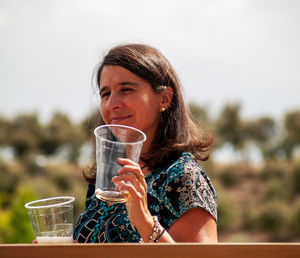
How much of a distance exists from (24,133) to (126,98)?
3664 centimetres

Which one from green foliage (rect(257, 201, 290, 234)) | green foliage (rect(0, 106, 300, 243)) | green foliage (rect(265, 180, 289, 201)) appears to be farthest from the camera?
green foliage (rect(265, 180, 289, 201))

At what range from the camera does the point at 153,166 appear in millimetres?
1992

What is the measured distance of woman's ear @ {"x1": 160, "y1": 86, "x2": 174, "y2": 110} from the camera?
219cm

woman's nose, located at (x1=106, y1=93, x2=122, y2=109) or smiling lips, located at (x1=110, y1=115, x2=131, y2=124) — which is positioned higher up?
woman's nose, located at (x1=106, y1=93, x2=122, y2=109)

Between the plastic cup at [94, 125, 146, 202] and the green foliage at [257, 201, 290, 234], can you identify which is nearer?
the plastic cup at [94, 125, 146, 202]

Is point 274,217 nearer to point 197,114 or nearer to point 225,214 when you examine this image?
point 225,214

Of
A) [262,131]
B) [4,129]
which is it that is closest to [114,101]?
[262,131]

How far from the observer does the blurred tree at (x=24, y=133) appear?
120ft

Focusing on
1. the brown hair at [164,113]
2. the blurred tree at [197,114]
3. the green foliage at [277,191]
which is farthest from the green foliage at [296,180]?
the brown hair at [164,113]

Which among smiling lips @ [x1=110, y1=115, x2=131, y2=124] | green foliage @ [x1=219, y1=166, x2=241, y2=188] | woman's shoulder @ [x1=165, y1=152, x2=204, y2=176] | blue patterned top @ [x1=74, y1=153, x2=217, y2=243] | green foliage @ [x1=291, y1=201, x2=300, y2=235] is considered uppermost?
smiling lips @ [x1=110, y1=115, x2=131, y2=124]

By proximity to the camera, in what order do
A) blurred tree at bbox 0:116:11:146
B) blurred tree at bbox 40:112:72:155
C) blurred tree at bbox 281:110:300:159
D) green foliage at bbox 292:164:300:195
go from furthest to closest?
blurred tree at bbox 40:112:72:155
blurred tree at bbox 0:116:11:146
blurred tree at bbox 281:110:300:159
green foliage at bbox 292:164:300:195

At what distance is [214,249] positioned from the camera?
3.02 feet

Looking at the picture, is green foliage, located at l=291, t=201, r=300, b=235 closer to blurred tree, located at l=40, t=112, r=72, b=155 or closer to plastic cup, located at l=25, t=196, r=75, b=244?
blurred tree, located at l=40, t=112, r=72, b=155

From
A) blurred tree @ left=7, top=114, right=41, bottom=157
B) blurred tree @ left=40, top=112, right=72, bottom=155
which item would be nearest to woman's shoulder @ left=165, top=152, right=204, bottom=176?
blurred tree @ left=7, top=114, right=41, bottom=157
